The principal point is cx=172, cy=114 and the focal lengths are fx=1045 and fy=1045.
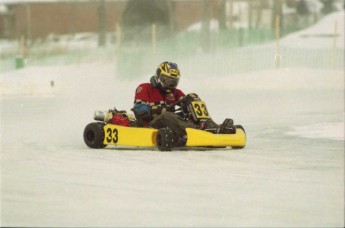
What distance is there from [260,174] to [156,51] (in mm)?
30383

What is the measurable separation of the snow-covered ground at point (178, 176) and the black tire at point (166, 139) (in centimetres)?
12

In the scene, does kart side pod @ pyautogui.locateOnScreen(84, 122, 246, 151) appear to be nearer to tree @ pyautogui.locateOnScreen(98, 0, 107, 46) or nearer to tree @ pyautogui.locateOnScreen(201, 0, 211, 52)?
tree @ pyautogui.locateOnScreen(201, 0, 211, 52)

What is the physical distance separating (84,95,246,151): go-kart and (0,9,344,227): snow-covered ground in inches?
5.8

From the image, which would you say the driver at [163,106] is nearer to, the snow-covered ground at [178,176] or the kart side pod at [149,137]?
the kart side pod at [149,137]

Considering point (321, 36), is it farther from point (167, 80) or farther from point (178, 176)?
point (178, 176)

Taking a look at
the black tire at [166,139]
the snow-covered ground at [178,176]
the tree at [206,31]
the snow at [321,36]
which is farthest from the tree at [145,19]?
the black tire at [166,139]

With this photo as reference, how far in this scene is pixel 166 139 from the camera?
13547 mm

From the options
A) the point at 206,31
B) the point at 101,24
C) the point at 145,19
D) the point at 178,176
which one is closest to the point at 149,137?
the point at 178,176

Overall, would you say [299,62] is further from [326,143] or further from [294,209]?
[294,209]

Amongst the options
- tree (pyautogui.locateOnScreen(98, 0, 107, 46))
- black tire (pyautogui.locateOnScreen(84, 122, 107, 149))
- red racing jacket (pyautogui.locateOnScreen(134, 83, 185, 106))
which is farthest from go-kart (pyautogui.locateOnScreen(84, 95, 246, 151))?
tree (pyautogui.locateOnScreen(98, 0, 107, 46))

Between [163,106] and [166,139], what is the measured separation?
3.14 ft

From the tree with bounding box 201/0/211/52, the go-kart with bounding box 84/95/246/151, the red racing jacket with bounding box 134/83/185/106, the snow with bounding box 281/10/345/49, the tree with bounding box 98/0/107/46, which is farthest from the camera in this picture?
the tree with bounding box 98/0/107/46

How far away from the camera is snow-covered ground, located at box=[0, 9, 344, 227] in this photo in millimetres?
9219

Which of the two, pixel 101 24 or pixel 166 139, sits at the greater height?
pixel 101 24
